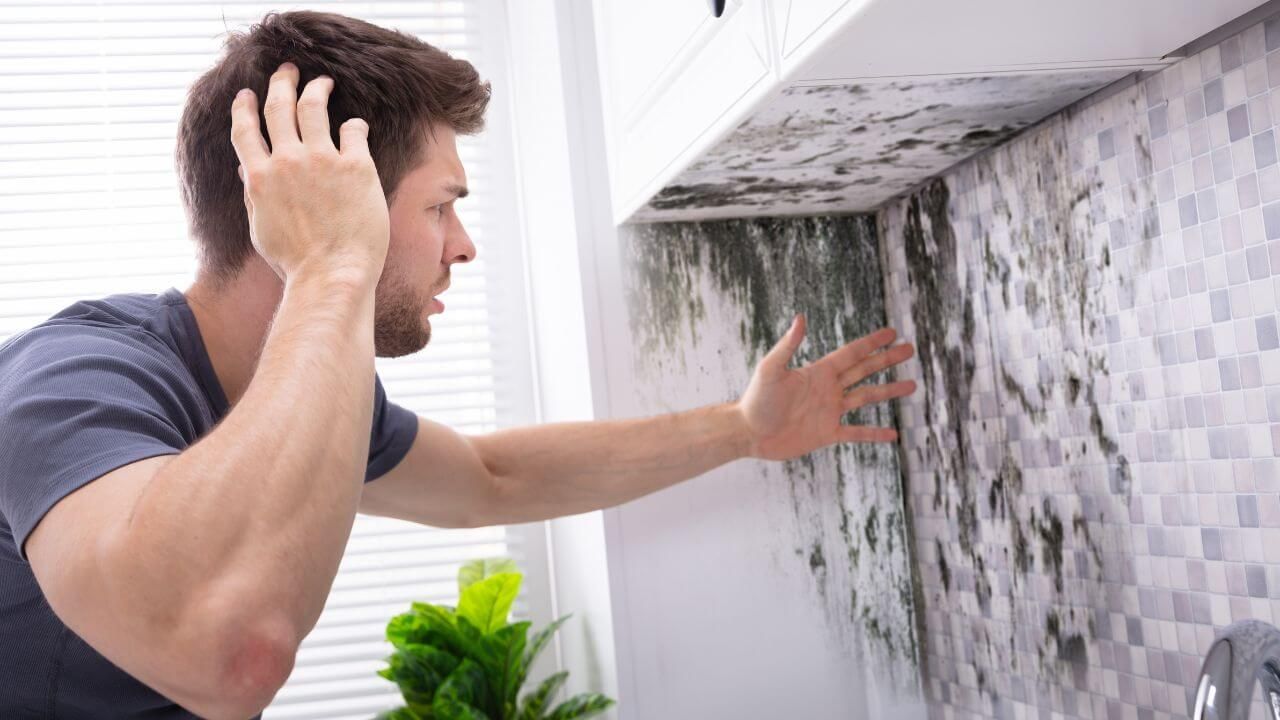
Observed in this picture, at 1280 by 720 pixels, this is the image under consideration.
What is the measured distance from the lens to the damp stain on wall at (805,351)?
169 centimetres

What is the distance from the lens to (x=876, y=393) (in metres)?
1.62

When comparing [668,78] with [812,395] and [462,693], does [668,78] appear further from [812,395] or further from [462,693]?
[462,693]

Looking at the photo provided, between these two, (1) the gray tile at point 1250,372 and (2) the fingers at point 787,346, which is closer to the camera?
(1) the gray tile at point 1250,372

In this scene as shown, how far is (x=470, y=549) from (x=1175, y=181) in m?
1.43

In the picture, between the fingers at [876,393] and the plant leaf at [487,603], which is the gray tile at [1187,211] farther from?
the plant leaf at [487,603]

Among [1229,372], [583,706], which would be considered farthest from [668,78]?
[583,706]

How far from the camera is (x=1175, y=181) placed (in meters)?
1.13

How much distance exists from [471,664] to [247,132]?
103 centimetres

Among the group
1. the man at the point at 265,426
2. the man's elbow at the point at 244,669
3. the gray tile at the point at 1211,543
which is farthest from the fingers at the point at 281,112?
the gray tile at the point at 1211,543

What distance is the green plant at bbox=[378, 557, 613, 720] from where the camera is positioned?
1.71 m

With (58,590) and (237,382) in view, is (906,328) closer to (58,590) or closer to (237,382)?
(237,382)

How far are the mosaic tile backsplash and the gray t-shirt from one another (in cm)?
94

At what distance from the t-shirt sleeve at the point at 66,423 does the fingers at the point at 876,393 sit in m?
1.00

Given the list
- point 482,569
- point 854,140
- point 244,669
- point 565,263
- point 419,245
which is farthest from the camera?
point 482,569
